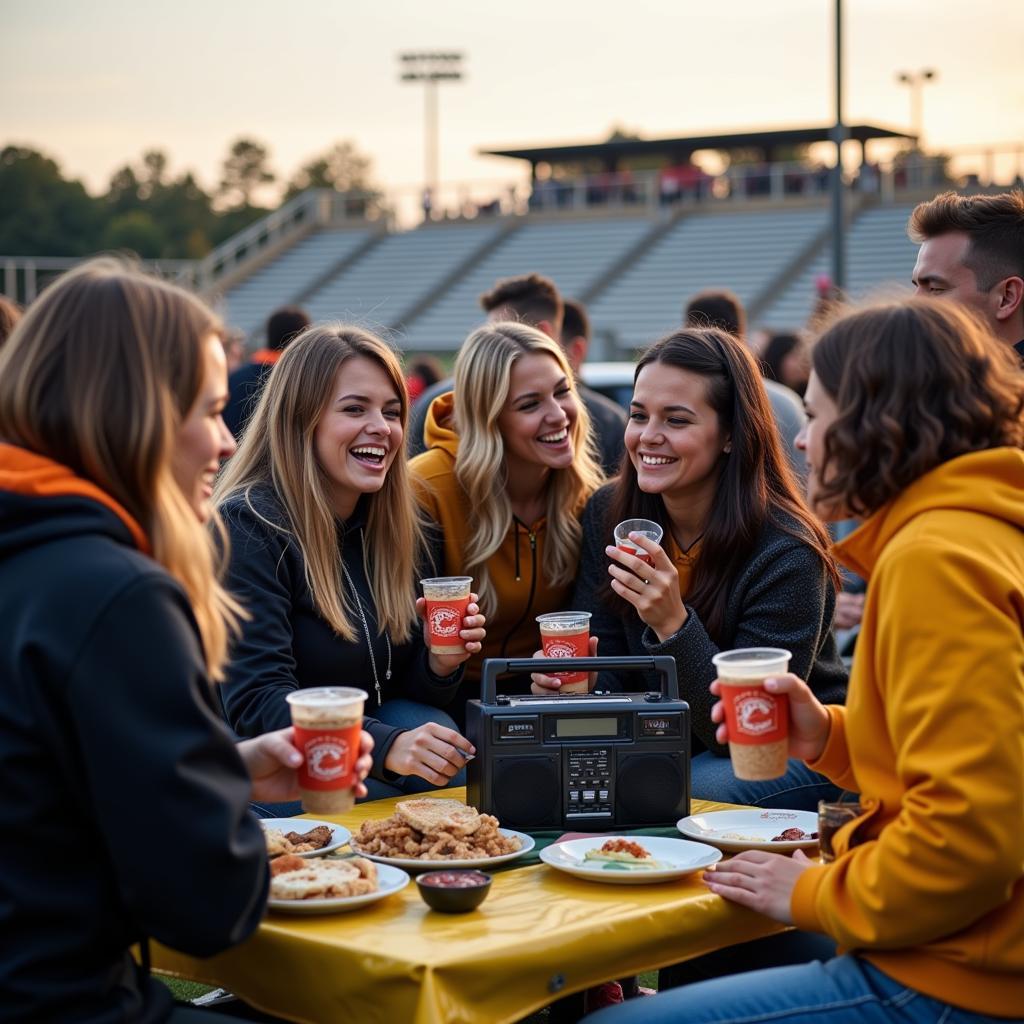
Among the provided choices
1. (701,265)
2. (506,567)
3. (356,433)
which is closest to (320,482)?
(356,433)

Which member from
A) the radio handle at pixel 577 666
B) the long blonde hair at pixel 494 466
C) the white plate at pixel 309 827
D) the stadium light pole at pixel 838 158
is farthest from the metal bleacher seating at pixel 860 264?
the white plate at pixel 309 827

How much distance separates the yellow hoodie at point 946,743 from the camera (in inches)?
94.0

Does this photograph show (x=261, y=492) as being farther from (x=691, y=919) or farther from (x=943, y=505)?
(x=943, y=505)

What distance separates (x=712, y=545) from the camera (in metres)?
4.57

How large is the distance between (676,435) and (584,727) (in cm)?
152

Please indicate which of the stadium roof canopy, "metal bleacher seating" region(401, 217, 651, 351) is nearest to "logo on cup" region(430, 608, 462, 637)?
"metal bleacher seating" region(401, 217, 651, 351)

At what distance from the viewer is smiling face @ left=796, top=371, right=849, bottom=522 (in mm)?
2703

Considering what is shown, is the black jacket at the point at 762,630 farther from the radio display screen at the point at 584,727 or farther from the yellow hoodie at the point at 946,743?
the yellow hoodie at the point at 946,743

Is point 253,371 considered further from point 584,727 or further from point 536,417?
point 584,727

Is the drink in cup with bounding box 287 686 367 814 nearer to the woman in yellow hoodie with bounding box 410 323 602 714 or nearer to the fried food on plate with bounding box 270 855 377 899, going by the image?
the fried food on plate with bounding box 270 855 377 899

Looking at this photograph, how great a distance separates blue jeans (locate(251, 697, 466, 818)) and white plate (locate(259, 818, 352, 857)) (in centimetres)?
49

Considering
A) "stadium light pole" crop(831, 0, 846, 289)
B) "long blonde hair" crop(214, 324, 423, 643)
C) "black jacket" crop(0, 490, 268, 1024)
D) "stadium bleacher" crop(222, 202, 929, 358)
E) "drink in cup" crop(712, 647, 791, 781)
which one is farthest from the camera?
"stadium bleacher" crop(222, 202, 929, 358)

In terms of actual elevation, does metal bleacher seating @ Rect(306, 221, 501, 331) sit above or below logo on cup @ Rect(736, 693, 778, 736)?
above

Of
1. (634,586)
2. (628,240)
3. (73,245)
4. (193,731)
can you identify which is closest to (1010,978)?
(193,731)
